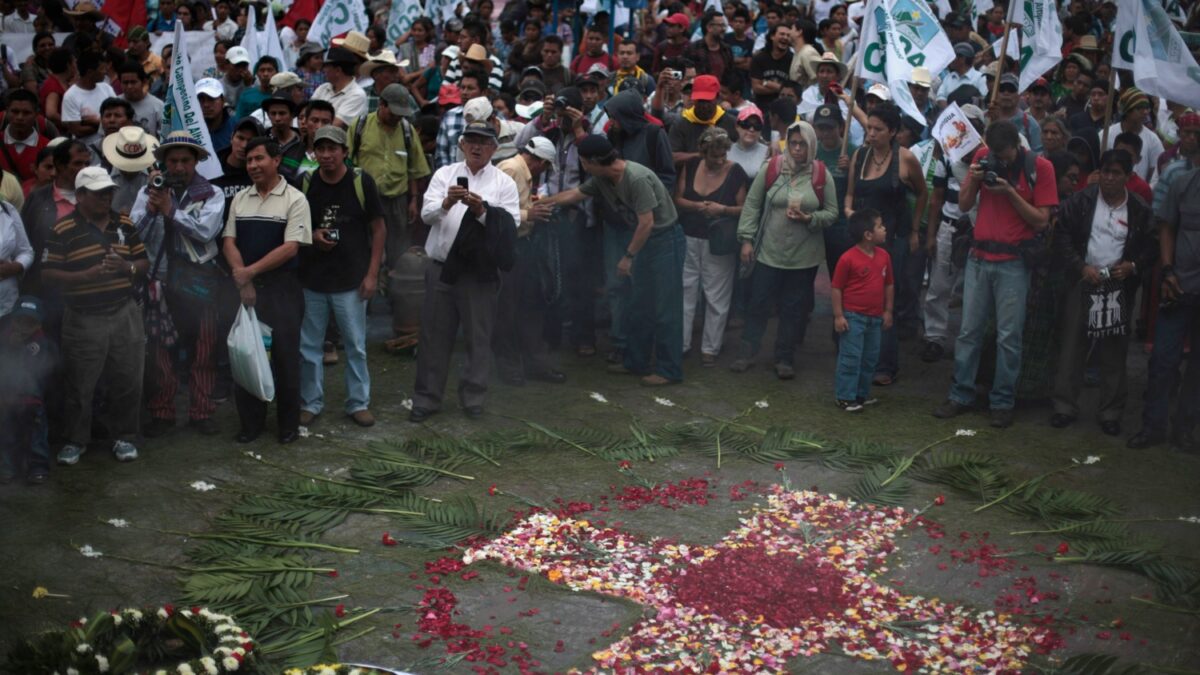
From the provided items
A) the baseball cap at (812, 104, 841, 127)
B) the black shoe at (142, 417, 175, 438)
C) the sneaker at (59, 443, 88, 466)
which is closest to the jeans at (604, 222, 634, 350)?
the baseball cap at (812, 104, 841, 127)

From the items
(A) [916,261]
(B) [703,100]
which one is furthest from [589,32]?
(A) [916,261]

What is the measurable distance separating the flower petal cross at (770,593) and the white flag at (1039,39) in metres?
4.46

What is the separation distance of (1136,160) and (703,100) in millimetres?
3894

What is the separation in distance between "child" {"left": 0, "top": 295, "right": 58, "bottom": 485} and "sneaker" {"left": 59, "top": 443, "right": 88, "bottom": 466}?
99mm

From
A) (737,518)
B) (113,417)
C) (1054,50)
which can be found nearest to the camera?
(737,518)

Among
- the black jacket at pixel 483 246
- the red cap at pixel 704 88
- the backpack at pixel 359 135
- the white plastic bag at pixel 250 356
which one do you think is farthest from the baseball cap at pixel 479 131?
the red cap at pixel 704 88

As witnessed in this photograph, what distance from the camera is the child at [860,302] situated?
994cm

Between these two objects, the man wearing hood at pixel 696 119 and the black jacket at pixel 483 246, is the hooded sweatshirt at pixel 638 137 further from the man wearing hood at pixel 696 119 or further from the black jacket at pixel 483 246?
the black jacket at pixel 483 246

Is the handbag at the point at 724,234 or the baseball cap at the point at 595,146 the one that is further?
the handbag at the point at 724,234

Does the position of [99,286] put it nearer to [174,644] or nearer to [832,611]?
[174,644]

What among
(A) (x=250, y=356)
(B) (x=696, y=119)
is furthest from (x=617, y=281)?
(A) (x=250, y=356)

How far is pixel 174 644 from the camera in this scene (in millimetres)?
6012

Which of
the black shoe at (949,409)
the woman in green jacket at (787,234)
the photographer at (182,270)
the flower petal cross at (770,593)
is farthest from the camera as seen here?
the woman in green jacket at (787,234)

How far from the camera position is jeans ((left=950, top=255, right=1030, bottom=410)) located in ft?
31.7
